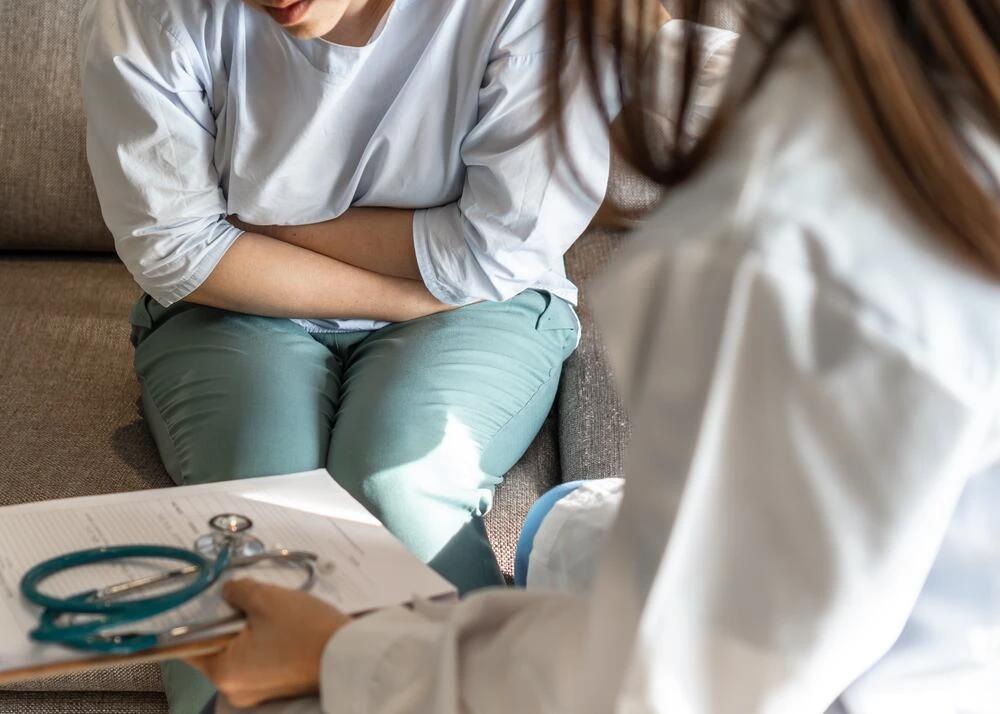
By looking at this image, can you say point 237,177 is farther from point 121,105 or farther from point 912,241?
point 912,241

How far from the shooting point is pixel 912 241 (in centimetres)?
50

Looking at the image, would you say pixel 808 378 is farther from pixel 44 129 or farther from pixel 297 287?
pixel 44 129

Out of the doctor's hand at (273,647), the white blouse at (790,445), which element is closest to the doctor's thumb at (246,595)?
the doctor's hand at (273,647)

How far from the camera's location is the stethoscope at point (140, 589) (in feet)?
2.24

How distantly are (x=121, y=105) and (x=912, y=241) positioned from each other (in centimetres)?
103

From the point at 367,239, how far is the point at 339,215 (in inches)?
1.8

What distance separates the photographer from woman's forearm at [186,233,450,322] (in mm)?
1344

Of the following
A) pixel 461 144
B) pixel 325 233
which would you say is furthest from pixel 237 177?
pixel 461 144

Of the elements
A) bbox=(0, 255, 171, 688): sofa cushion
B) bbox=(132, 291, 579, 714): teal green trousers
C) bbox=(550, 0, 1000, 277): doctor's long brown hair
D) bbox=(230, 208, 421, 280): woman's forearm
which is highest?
bbox=(550, 0, 1000, 277): doctor's long brown hair

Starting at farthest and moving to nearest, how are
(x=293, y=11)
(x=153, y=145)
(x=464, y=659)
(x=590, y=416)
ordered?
(x=590, y=416) → (x=153, y=145) → (x=293, y=11) → (x=464, y=659)

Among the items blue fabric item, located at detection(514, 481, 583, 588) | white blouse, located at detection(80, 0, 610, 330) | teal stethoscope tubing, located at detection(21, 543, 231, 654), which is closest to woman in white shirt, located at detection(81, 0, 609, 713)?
white blouse, located at detection(80, 0, 610, 330)

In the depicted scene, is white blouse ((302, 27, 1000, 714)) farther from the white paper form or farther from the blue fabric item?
the blue fabric item

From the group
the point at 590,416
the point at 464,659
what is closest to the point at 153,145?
the point at 590,416

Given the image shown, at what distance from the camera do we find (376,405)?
1.28 meters
